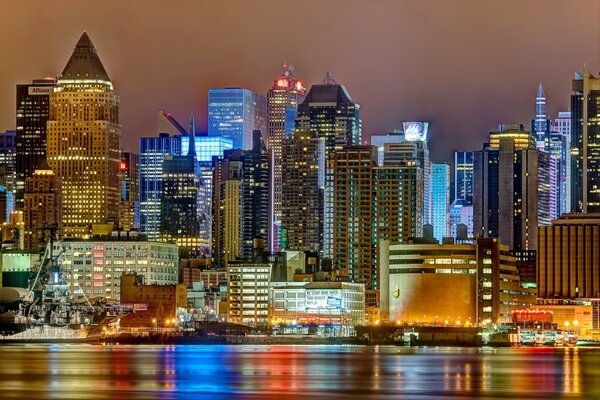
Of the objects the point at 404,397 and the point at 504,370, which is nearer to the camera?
the point at 404,397

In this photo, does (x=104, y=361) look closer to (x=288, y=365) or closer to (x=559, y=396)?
(x=288, y=365)

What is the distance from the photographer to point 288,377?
5197 inches

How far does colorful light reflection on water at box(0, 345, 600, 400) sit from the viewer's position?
114 m

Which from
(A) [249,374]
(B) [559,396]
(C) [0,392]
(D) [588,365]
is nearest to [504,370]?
(D) [588,365]

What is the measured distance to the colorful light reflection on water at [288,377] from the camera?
114 m

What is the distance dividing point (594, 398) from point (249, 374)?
37.7 metres

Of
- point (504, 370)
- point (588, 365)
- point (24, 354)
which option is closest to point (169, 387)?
point (504, 370)

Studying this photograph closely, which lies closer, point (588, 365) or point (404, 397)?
point (404, 397)

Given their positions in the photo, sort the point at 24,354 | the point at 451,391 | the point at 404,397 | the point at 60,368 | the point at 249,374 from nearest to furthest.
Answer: the point at 404,397
the point at 451,391
the point at 249,374
the point at 60,368
the point at 24,354

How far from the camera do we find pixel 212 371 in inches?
5650

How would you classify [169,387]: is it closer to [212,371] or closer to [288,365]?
[212,371]

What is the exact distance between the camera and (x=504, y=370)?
150375 millimetres

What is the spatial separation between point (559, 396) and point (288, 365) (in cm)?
4711

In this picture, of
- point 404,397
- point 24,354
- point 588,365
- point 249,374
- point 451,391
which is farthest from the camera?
point 24,354
